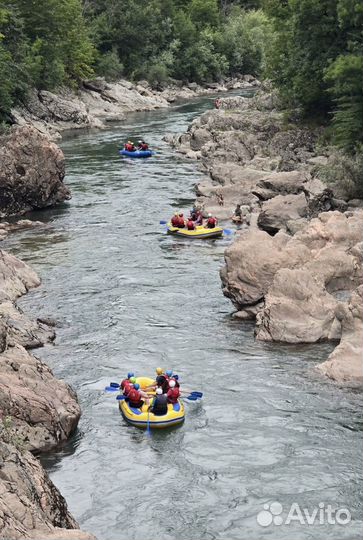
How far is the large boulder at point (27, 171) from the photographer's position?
35.1 m

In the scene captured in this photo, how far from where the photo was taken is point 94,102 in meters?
70.9

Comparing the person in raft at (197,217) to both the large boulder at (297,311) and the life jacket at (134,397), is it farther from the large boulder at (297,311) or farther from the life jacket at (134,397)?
the life jacket at (134,397)

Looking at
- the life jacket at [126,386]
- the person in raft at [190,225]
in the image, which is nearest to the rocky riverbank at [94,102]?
the person in raft at [190,225]

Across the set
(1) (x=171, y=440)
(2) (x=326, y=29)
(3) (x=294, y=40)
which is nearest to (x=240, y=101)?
(3) (x=294, y=40)

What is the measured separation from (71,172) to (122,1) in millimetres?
45715

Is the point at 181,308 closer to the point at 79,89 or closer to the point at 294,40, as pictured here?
the point at 294,40

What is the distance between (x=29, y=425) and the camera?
15523mm

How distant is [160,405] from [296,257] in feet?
26.2

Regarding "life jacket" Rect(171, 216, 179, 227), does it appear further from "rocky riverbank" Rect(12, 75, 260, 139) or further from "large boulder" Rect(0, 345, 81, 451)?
"rocky riverbank" Rect(12, 75, 260, 139)

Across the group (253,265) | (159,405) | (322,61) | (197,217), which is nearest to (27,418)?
(159,405)

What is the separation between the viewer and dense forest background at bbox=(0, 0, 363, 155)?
36.0m

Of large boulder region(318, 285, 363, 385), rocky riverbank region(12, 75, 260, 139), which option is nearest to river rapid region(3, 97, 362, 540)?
large boulder region(318, 285, 363, 385)

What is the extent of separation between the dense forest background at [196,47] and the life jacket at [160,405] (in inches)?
715

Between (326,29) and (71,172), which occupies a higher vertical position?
(326,29)
